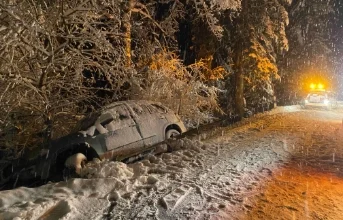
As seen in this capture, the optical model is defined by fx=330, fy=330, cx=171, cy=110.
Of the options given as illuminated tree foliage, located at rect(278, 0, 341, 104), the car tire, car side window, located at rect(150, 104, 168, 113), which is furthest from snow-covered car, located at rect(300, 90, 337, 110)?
car side window, located at rect(150, 104, 168, 113)

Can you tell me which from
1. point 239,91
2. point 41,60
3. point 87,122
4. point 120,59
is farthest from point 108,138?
point 239,91

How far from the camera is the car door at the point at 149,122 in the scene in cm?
912

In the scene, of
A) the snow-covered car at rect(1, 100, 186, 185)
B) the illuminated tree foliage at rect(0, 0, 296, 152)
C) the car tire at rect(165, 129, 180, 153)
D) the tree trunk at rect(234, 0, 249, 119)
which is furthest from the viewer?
the tree trunk at rect(234, 0, 249, 119)

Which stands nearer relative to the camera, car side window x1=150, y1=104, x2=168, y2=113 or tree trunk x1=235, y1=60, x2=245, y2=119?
car side window x1=150, y1=104, x2=168, y2=113

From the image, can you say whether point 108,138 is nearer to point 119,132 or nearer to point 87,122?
point 119,132

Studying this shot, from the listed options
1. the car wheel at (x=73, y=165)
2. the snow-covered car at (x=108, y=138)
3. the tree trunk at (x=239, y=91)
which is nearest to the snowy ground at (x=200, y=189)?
the snow-covered car at (x=108, y=138)

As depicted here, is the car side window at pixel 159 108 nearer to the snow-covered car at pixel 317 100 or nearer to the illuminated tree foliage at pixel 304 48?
the snow-covered car at pixel 317 100

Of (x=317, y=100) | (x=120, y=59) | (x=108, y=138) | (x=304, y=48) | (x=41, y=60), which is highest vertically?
(x=304, y=48)

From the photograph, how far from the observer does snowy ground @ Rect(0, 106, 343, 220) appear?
4922mm

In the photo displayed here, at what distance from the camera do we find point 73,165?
7617 millimetres

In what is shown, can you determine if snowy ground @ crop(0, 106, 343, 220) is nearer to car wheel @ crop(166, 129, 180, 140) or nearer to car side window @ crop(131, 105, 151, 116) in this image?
car wheel @ crop(166, 129, 180, 140)

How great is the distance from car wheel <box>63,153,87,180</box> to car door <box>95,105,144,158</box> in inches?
25.2

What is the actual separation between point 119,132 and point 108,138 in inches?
15.2

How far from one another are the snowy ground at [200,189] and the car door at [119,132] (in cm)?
84
